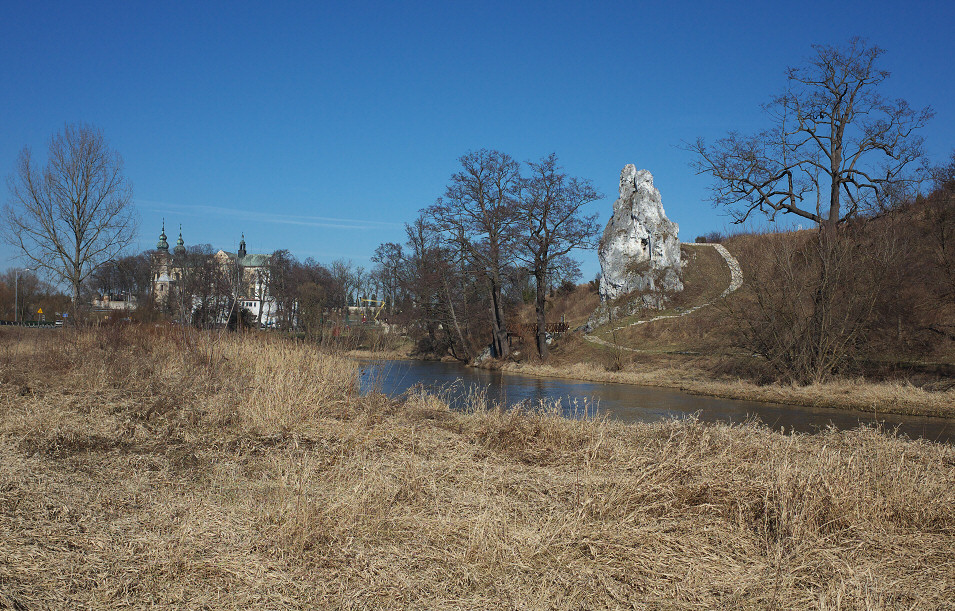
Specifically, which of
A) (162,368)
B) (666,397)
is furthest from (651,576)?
(666,397)

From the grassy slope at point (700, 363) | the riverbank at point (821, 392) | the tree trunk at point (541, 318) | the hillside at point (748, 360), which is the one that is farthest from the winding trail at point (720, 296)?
the riverbank at point (821, 392)

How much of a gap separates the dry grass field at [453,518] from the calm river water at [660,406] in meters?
2.79

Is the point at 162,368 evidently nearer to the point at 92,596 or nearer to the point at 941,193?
the point at 92,596

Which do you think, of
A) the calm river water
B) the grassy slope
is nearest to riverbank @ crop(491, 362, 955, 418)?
the grassy slope

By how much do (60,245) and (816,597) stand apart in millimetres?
24285

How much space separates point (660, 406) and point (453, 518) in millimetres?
13398

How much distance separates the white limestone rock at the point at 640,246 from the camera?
40375 millimetres

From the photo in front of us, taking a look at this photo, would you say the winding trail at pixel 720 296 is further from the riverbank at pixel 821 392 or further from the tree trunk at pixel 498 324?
the riverbank at pixel 821 392

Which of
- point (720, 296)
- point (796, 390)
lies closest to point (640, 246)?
point (720, 296)

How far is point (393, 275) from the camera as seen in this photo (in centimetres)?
4597

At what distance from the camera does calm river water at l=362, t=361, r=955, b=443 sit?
39.3 feet

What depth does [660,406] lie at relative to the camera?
1684 centimetres

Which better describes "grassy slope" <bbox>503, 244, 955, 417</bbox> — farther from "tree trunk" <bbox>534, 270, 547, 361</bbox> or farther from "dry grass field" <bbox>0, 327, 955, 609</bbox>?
"dry grass field" <bbox>0, 327, 955, 609</bbox>

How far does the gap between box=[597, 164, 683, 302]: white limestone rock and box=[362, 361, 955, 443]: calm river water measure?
18.1 m
